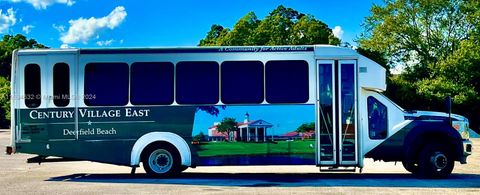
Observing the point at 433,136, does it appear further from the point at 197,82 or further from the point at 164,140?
the point at 164,140

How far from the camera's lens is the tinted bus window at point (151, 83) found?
42.3 feet

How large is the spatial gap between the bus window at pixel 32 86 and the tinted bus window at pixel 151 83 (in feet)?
6.62

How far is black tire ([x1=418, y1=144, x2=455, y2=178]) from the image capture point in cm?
1278

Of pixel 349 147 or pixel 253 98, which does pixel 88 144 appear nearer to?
pixel 253 98

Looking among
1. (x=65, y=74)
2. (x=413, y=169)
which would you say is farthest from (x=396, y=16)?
(x=65, y=74)


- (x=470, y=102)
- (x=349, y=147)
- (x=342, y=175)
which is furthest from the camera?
(x=470, y=102)

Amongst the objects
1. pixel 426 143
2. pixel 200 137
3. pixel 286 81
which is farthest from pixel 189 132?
pixel 426 143

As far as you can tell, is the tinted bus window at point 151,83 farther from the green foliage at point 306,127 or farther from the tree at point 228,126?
the green foliage at point 306,127

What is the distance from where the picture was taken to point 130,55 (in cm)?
1299

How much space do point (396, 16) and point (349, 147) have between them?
Answer: 35030mm

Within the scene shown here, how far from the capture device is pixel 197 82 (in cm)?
1289

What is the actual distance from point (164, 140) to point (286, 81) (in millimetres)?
2897

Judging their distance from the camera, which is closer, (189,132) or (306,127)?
(306,127)

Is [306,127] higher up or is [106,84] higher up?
[106,84]
